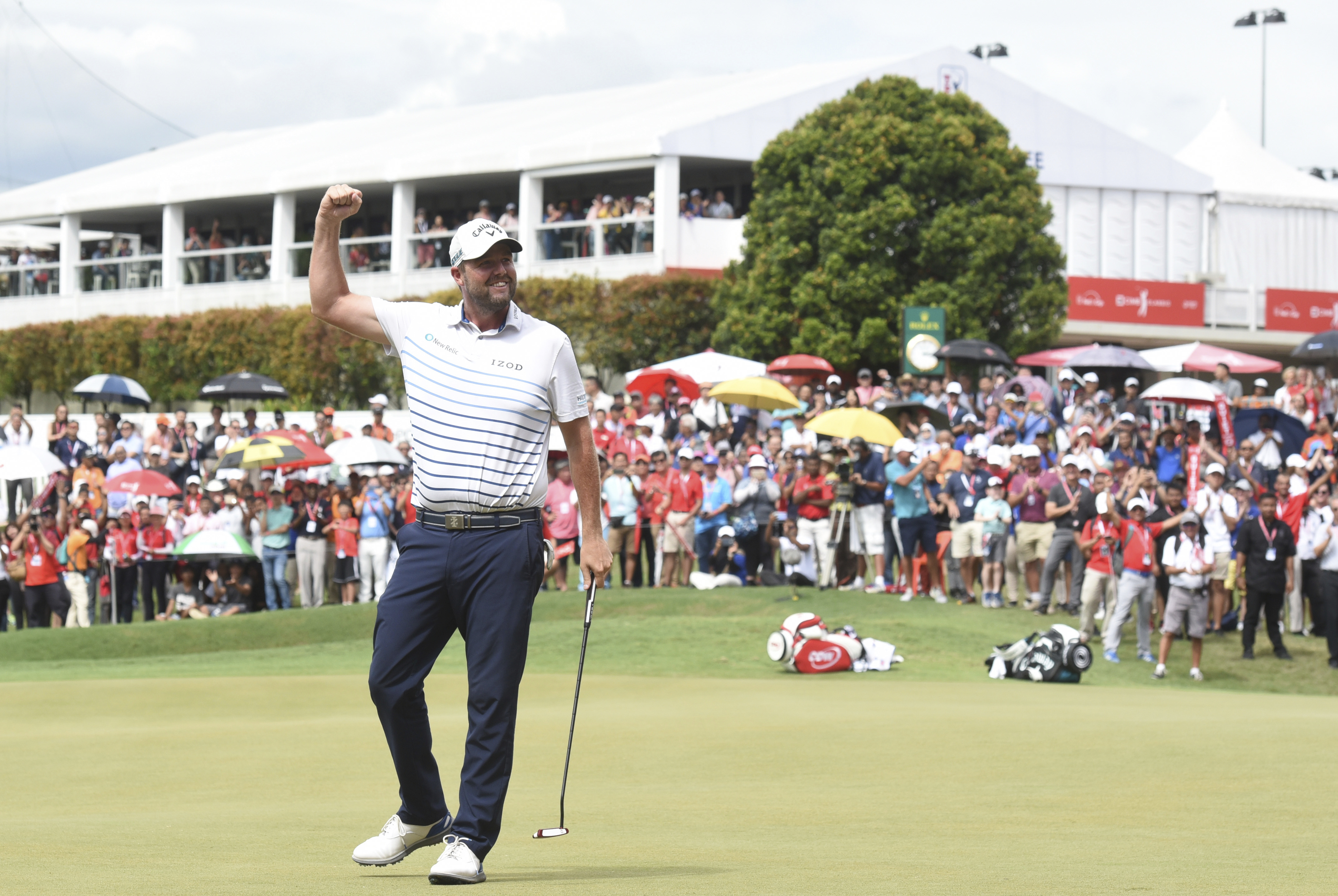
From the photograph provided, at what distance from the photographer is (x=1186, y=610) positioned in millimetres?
18812

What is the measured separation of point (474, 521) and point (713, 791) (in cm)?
314

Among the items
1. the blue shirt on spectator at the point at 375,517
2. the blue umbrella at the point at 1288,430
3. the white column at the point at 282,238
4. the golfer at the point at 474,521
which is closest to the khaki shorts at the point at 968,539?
the blue umbrella at the point at 1288,430

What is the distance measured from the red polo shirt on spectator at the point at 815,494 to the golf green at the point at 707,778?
10.9 ft

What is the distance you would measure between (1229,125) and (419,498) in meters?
49.9

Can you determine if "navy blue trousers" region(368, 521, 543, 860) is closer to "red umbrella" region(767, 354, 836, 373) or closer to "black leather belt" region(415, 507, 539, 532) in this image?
"black leather belt" region(415, 507, 539, 532)

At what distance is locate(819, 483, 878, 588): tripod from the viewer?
2162cm

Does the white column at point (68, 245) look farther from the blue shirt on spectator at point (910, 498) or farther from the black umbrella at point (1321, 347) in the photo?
the black umbrella at point (1321, 347)

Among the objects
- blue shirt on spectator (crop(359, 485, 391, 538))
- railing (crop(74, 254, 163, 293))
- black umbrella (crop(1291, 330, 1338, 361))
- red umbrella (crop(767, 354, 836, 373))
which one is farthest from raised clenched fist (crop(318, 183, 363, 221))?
railing (crop(74, 254, 163, 293))

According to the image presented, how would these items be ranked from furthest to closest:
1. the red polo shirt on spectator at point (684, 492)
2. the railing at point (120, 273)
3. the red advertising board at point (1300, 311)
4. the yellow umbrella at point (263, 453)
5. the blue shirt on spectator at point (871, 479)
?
the railing at point (120, 273)
the red advertising board at point (1300, 311)
the yellow umbrella at point (263, 453)
the red polo shirt on spectator at point (684, 492)
the blue shirt on spectator at point (871, 479)

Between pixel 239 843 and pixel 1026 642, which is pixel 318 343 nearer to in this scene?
pixel 1026 642

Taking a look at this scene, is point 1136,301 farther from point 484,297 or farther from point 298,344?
point 484,297

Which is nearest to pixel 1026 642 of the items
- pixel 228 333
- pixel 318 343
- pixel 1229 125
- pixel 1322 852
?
pixel 1322 852

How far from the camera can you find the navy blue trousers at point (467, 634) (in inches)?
220

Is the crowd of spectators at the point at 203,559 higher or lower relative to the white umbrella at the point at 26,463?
lower
